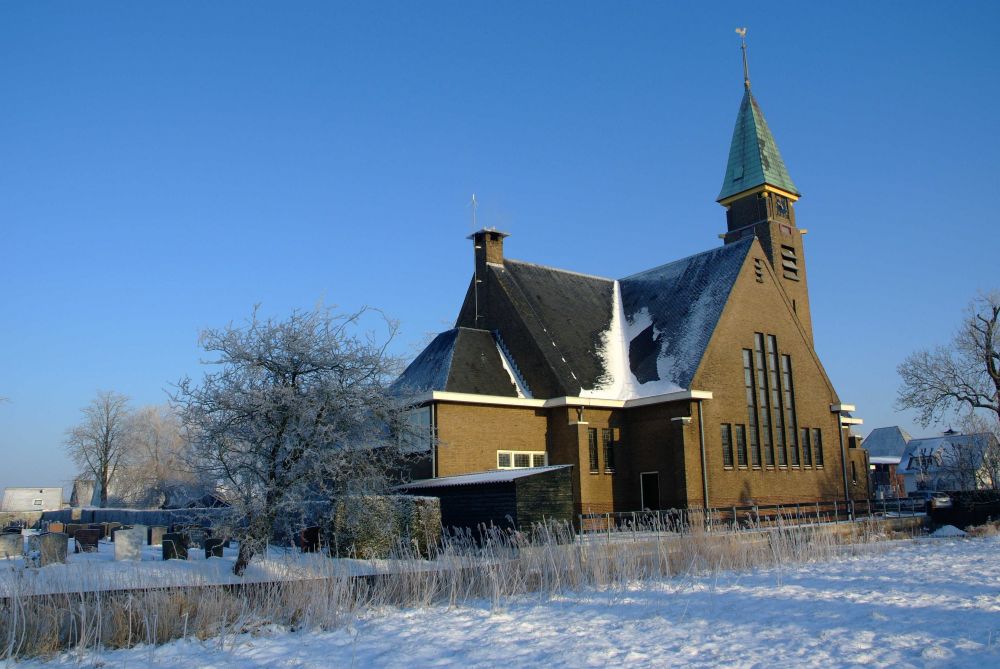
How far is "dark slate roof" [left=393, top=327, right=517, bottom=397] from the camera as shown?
2848cm

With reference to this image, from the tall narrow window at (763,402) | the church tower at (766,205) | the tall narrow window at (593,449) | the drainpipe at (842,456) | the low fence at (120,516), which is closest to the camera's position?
the tall narrow window at (593,449)

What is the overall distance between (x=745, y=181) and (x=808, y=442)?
45.7ft

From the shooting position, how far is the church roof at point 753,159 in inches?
1594

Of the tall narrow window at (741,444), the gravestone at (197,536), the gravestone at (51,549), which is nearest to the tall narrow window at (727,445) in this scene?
the tall narrow window at (741,444)

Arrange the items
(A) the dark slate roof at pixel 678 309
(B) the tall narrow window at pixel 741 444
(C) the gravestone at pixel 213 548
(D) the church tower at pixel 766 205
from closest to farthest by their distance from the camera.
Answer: (C) the gravestone at pixel 213 548, (B) the tall narrow window at pixel 741 444, (A) the dark slate roof at pixel 678 309, (D) the church tower at pixel 766 205

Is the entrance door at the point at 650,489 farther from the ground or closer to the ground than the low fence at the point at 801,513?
farther from the ground

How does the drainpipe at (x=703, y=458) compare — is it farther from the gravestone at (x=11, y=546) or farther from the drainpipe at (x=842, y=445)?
the gravestone at (x=11, y=546)

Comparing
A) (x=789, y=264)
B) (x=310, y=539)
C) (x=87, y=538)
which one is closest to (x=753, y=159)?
(x=789, y=264)

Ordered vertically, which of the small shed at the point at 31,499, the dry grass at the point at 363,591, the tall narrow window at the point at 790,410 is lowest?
the dry grass at the point at 363,591

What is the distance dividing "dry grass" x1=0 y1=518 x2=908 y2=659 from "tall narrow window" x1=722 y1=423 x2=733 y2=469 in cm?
1105

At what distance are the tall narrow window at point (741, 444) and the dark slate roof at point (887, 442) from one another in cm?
6738

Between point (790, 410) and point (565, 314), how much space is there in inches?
399

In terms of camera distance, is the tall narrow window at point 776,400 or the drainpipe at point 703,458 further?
the tall narrow window at point 776,400

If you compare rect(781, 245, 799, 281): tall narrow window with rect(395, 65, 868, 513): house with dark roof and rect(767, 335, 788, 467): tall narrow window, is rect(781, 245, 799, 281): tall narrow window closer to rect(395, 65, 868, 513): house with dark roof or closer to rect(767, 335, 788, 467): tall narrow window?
rect(395, 65, 868, 513): house with dark roof
